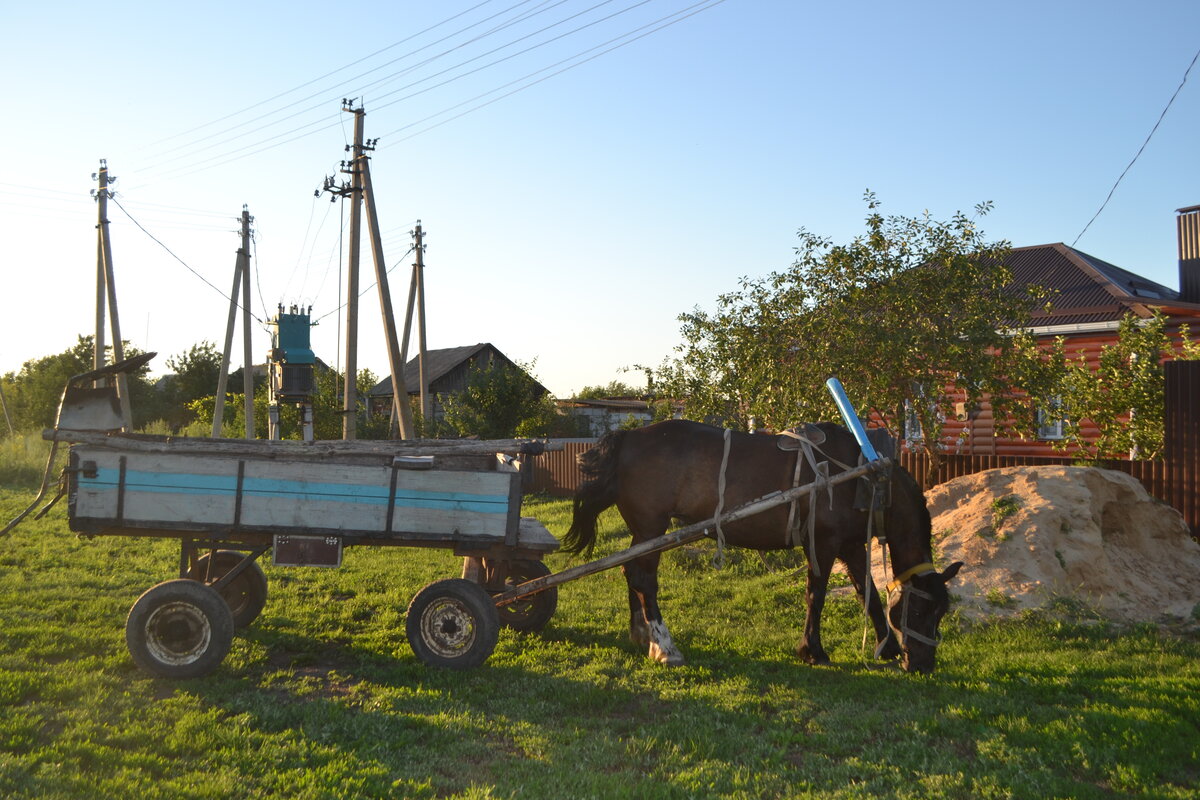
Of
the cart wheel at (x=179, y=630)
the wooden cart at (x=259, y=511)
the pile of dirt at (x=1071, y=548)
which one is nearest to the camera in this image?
the cart wheel at (x=179, y=630)

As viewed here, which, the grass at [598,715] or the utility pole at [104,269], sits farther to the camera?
the utility pole at [104,269]

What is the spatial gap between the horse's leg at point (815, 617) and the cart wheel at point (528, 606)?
2.28 metres

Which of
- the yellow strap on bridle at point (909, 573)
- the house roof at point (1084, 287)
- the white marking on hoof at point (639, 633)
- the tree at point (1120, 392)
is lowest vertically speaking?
the white marking on hoof at point (639, 633)

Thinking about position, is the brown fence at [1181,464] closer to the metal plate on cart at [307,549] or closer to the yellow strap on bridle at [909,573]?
the metal plate on cart at [307,549]

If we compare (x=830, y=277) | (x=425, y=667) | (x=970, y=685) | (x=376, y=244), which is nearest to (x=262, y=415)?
(x=376, y=244)

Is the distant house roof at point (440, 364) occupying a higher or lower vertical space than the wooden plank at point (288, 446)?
higher

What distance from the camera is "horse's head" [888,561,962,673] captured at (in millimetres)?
6484

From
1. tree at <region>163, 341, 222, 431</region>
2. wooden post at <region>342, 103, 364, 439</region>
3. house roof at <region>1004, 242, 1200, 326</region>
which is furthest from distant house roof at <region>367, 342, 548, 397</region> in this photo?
house roof at <region>1004, 242, 1200, 326</region>

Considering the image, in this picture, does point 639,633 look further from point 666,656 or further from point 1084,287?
point 1084,287

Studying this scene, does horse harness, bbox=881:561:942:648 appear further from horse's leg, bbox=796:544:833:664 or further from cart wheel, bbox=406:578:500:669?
cart wheel, bbox=406:578:500:669

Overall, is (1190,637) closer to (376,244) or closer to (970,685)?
(970,685)

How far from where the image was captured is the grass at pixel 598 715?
441 centimetres

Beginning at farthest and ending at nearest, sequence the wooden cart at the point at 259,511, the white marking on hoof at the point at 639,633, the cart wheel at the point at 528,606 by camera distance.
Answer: the cart wheel at the point at 528,606 → the white marking on hoof at the point at 639,633 → the wooden cart at the point at 259,511

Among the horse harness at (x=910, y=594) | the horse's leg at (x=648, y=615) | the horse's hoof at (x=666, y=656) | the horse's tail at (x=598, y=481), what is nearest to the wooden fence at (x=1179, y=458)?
the horse's tail at (x=598, y=481)
